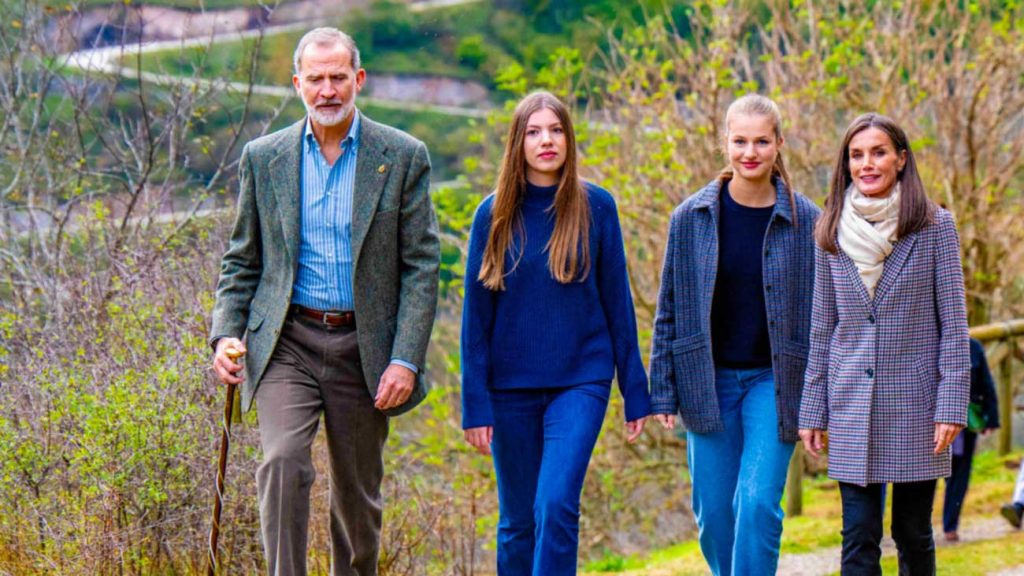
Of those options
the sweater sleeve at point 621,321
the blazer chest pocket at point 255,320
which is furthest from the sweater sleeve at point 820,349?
the blazer chest pocket at point 255,320

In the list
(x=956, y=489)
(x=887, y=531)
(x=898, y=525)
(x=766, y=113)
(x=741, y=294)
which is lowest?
(x=887, y=531)

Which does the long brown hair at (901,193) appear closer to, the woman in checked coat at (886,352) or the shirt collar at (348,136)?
the woman in checked coat at (886,352)

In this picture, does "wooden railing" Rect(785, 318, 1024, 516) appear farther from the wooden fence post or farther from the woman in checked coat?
the woman in checked coat

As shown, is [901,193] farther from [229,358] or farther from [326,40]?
[229,358]

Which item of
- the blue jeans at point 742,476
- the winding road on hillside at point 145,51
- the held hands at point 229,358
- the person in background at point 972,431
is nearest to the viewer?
the held hands at point 229,358

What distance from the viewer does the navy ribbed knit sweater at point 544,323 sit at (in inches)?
196

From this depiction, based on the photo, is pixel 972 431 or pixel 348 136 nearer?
pixel 348 136

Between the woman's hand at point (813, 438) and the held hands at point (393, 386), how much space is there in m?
1.44

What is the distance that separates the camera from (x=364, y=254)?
16.3 feet

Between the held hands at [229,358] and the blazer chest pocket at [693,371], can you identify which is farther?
the blazer chest pocket at [693,371]

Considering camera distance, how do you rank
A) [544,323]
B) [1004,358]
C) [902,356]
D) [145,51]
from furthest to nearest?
[1004,358]
[145,51]
[544,323]
[902,356]

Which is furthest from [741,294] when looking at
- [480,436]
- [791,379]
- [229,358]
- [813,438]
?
[229,358]

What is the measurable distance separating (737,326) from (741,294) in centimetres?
12

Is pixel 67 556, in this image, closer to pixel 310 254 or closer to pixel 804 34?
pixel 310 254
